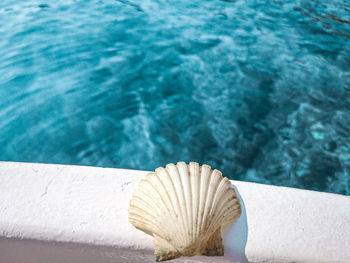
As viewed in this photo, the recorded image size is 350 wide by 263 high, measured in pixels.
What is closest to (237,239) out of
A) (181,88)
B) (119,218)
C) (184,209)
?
(184,209)

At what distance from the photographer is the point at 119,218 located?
1.17 meters

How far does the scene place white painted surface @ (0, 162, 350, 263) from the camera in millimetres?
1092

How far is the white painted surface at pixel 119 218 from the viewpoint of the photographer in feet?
3.58

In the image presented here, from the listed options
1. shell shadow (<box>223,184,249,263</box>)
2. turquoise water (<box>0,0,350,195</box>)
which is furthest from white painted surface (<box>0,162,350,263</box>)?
turquoise water (<box>0,0,350,195</box>)

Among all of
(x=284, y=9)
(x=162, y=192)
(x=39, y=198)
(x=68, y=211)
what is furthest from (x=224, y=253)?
(x=284, y=9)

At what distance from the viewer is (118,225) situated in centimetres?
114

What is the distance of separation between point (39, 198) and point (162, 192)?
56 cm

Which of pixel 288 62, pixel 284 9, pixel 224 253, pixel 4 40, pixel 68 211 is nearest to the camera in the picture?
pixel 224 253

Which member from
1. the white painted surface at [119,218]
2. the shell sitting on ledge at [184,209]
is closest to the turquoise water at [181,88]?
the white painted surface at [119,218]

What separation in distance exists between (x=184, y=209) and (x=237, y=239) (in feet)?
0.82

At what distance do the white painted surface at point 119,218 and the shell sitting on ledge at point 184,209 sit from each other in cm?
6

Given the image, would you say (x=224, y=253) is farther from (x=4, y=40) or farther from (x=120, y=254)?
(x=4, y=40)

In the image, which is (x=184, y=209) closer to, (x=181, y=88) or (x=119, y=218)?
(x=119, y=218)

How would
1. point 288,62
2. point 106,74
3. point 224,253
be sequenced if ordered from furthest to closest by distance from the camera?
1. point 288,62
2. point 106,74
3. point 224,253
